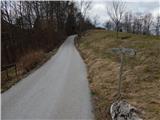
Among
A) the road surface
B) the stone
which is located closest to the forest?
the road surface

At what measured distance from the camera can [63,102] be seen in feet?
39.5

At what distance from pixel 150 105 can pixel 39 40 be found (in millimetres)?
40700

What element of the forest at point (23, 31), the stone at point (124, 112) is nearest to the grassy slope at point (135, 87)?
the stone at point (124, 112)

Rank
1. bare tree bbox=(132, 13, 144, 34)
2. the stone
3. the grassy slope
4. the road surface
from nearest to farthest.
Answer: the stone
the grassy slope
the road surface
bare tree bbox=(132, 13, 144, 34)

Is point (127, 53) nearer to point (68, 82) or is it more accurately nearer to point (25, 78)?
point (68, 82)

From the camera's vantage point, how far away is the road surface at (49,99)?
10453 mm

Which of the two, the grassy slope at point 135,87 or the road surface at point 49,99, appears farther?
the road surface at point 49,99

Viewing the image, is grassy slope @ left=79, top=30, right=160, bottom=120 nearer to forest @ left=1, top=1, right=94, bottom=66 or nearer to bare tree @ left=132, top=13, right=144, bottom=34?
forest @ left=1, top=1, right=94, bottom=66

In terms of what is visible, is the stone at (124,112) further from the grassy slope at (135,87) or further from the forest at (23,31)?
the forest at (23,31)

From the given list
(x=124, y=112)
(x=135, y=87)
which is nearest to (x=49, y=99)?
(x=135, y=87)

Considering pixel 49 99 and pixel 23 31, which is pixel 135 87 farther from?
pixel 23 31

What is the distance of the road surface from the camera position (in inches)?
412

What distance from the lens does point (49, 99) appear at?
1268cm

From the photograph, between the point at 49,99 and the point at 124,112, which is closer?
the point at 124,112
